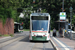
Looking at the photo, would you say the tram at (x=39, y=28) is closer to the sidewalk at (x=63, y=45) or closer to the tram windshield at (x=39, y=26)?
the tram windshield at (x=39, y=26)

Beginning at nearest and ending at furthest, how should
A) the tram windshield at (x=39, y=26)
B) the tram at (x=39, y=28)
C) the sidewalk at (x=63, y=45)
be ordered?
1. the sidewalk at (x=63, y=45)
2. the tram at (x=39, y=28)
3. the tram windshield at (x=39, y=26)

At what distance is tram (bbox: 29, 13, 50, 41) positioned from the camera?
18.6 metres

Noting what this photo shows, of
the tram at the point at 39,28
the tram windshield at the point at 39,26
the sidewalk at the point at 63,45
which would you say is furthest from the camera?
the tram windshield at the point at 39,26

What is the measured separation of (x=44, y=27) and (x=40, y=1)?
50.0 meters

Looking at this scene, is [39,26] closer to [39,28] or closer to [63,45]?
[39,28]

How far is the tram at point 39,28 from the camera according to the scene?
18578 mm

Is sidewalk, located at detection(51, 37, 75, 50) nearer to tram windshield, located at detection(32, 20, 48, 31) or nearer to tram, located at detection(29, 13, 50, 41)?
tram, located at detection(29, 13, 50, 41)

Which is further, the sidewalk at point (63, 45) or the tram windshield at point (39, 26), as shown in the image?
the tram windshield at point (39, 26)

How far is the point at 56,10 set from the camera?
218ft

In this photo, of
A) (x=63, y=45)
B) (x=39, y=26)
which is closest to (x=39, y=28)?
(x=39, y=26)

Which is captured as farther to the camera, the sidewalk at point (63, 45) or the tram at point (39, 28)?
the tram at point (39, 28)

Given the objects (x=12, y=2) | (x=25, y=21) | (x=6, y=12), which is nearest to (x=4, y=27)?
(x=6, y=12)

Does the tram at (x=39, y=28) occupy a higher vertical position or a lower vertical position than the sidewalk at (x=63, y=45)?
higher

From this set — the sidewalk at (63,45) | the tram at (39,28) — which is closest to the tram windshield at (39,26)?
the tram at (39,28)
